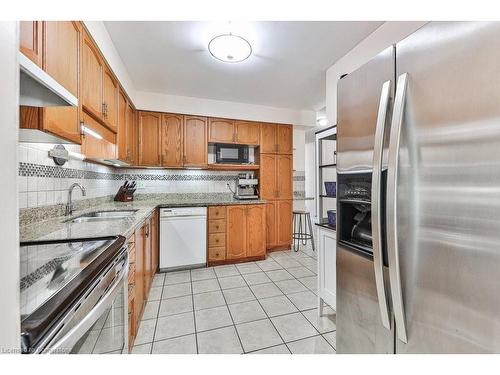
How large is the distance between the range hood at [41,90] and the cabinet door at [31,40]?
11.9 inches

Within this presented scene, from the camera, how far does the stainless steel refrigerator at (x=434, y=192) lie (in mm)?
647

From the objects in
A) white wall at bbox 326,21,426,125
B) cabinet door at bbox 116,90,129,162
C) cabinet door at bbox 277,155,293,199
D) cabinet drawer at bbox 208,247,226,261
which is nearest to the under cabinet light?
cabinet door at bbox 116,90,129,162

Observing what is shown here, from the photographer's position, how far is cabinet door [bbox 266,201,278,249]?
3.82 metres

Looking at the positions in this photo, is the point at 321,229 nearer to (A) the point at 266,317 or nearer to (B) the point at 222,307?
(A) the point at 266,317

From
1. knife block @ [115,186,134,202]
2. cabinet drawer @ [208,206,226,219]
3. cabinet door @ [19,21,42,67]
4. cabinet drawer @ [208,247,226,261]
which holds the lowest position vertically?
cabinet drawer @ [208,247,226,261]

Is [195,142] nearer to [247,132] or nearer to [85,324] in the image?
[247,132]

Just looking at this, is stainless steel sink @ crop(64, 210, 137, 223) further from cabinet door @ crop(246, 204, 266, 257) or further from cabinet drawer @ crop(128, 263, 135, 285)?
cabinet door @ crop(246, 204, 266, 257)

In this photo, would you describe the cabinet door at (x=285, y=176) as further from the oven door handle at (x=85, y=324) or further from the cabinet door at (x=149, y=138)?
the oven door handle at (x=85, y=324)

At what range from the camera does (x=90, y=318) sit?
2.50 ft

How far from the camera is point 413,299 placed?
0.83m

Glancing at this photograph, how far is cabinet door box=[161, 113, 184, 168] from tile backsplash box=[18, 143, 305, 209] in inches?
12.4

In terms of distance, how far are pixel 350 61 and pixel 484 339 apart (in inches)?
92.2

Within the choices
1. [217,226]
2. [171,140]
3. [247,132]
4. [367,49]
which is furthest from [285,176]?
[367,49]
